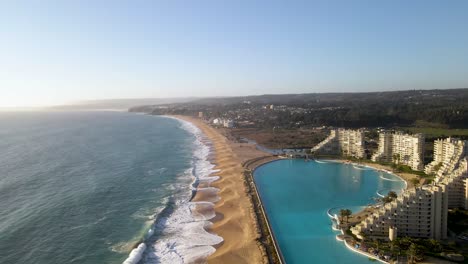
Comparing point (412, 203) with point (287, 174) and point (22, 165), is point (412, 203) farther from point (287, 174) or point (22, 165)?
point (22, 165)

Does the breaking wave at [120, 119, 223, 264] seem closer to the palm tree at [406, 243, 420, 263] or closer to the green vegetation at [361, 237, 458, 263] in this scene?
the green vegetation at [361, 237, 458, 263]

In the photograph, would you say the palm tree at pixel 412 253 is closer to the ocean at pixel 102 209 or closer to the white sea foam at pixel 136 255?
the ocean at pixel 102 209

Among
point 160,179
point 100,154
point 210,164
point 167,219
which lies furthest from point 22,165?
point 167,219

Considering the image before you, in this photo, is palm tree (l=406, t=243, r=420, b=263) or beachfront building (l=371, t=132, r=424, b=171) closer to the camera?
palm tree (l=406, t=243, r=420, b=263)

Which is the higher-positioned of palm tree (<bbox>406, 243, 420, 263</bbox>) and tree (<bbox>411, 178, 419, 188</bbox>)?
palm tree (<bbox>406, 243, 420, 263</bbox>)

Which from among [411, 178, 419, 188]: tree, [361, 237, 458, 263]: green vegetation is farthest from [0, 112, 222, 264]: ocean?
[411, 178, 419, 188]: tree

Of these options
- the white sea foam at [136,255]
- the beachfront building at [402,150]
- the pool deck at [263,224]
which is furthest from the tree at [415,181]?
the white sea foam at [136,255]

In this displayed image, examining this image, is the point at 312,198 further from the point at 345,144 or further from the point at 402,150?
the point at 345,144
